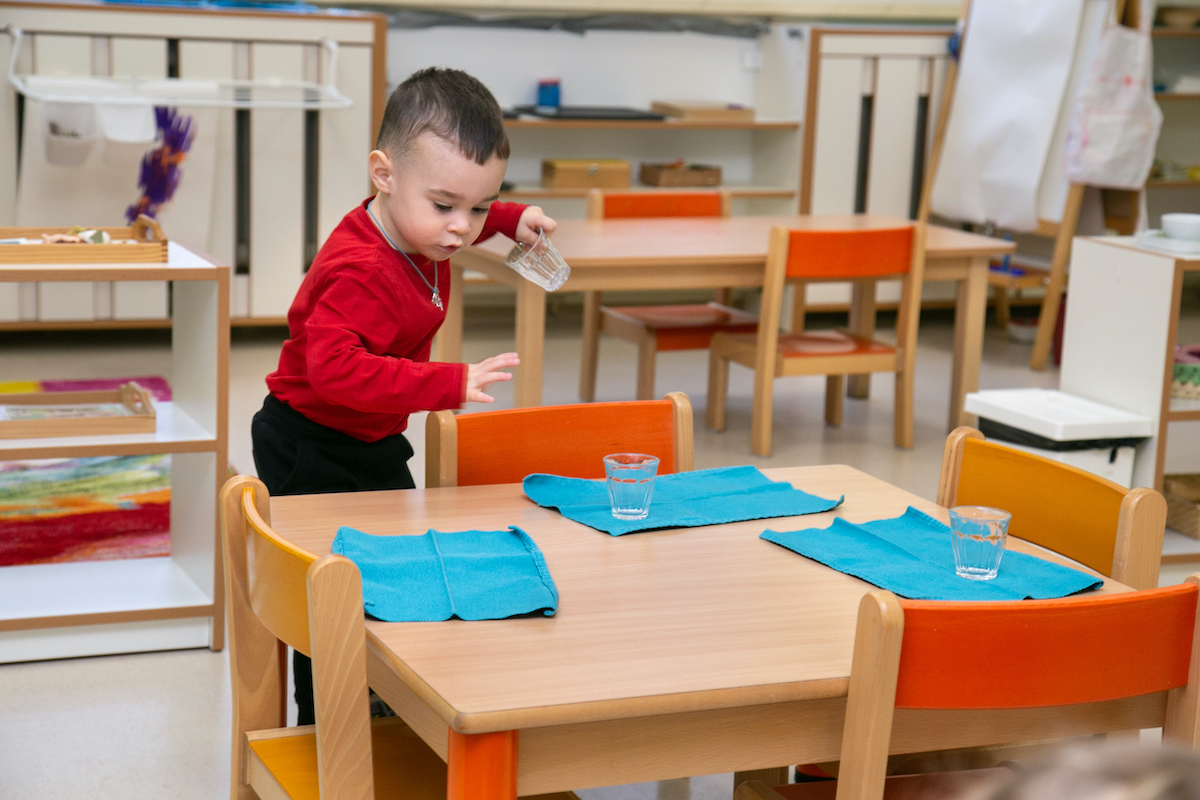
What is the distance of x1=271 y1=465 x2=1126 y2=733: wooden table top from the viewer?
107 cm

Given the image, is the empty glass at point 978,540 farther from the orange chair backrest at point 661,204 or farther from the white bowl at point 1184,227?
the orange chair backrest at point 661,204

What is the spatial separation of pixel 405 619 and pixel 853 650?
1.32 feet

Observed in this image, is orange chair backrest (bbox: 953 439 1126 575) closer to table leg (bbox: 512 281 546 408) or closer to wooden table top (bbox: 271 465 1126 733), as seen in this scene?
wooden table top (bbox: 271 465 1126 733)

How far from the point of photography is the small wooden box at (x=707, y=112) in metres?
5.77

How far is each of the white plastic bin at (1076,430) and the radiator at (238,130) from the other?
2761 mm

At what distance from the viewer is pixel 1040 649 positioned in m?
1.11

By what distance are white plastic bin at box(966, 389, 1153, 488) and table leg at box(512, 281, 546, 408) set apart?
3.89 ft

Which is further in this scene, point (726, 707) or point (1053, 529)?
point (1053, 529)

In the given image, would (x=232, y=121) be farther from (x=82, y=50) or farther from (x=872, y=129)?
(x=872, y=129)

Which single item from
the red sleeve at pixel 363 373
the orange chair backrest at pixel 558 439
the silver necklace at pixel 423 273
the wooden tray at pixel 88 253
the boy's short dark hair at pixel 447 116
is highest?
the boy's short dark hair at pixel 447 116

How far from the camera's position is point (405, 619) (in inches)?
47.4

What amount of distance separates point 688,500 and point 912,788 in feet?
1.45

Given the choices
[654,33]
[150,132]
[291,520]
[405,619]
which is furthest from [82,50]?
[405,619]

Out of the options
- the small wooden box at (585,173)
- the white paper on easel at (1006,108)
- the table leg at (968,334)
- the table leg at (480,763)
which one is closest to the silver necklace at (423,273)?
the table leg at (480,763)
